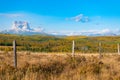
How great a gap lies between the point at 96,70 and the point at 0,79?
6184 mm

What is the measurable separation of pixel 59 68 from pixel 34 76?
4072mm

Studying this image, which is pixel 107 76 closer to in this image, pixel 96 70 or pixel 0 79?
pixel 96 70

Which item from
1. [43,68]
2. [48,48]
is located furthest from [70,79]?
[48,48]

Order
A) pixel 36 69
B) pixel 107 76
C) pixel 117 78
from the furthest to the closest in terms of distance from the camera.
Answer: pixel 36 69 → pixel 107 76 → pixel 117 78

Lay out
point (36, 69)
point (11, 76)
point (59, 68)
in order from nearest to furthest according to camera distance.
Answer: point (11, 76)
point (36, 69)
point (59, 68)

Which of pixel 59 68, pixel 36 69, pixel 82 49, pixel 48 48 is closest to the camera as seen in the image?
pixel 36 69

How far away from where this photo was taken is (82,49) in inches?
2253

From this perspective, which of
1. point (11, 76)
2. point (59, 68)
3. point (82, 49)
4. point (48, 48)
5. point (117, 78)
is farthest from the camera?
point (48, 48)

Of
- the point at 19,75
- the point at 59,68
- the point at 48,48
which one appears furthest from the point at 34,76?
the point at 48,48

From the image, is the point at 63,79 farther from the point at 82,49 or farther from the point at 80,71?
the point at 82,49

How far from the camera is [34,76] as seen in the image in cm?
1277

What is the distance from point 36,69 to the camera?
15.5 m

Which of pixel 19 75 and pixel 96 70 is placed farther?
pixel 96 70

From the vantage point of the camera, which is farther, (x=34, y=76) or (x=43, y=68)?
(x=43, y=68)
